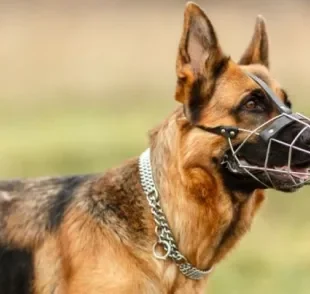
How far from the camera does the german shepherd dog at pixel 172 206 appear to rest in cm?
585

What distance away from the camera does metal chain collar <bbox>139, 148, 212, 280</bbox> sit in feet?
19.6

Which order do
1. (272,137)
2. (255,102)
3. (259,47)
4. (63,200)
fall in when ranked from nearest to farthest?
1. (272,137)
2. (255,102)
3. (63,200)
4. (259,47)

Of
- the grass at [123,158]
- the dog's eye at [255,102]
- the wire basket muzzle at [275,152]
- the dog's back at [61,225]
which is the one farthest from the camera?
the grass at [123,158]

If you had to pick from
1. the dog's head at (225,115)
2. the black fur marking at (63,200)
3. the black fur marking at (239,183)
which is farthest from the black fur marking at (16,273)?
the black fur marking at (239,183)

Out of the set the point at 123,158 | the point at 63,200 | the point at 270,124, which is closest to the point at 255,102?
the point at 270,124

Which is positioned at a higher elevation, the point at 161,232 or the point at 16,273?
the point at 161,232

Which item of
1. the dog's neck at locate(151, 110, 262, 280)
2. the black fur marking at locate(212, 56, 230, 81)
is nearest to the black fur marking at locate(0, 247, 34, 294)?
the dog's neck at locate(151, 110, 262, 280)

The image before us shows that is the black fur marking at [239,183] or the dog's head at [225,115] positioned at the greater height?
the dog's head at [225,115]

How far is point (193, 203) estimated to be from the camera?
593cm

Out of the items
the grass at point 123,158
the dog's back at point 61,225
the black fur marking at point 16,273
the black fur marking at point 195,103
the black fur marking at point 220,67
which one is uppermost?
the black fur marking at point 220,67

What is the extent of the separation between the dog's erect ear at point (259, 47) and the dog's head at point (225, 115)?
0.39m

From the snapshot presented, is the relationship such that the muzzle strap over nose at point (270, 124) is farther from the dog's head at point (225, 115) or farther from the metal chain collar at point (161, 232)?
the metal chain collar at point (161, 232)

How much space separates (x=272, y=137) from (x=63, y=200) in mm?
1247

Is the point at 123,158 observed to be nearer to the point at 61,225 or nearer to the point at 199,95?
the point at 61,225
